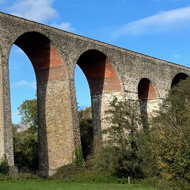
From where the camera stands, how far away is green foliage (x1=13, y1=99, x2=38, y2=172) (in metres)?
27.8

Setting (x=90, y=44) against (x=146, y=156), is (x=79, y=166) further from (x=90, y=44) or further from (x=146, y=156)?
(x=90, y=44)

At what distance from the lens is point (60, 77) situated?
23.5 metres

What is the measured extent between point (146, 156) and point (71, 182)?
3.95m

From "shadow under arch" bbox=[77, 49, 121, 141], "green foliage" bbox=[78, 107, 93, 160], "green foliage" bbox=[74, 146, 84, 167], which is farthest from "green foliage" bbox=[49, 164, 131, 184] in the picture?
"shadow under arch" bbox=[77, 49, 121, 141]

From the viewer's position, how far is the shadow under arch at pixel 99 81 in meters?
27.0

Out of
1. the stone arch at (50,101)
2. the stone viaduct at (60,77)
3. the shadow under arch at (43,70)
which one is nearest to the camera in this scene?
the stone viaduct at (60,77)

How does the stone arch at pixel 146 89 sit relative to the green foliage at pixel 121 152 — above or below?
above

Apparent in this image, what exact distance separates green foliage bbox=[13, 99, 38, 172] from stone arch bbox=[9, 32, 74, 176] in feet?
5.69

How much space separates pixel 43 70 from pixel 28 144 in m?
9.17

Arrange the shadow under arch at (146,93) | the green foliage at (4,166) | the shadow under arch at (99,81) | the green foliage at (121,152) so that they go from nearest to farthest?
1. the green foliage at (4,166)
2. the green foliage at (121,152)
3. the shadow under arch at (99,81)
4. the shadow under arch at (146,93)

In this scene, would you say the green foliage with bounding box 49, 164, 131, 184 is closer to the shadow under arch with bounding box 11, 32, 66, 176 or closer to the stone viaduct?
the stone viaduct

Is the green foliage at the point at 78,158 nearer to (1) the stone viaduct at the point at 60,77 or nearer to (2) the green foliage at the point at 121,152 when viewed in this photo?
(1) the stone viaduct at the point at 60,77

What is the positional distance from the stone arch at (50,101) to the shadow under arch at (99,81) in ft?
11.8

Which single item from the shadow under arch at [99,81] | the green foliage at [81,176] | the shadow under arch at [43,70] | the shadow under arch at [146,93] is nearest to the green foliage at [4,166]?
the green foliage at [81,176]
